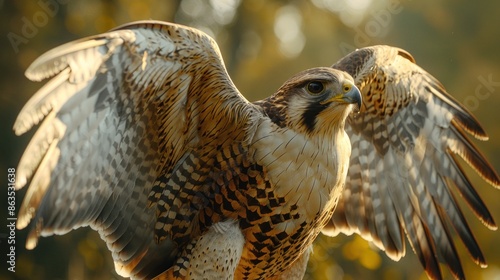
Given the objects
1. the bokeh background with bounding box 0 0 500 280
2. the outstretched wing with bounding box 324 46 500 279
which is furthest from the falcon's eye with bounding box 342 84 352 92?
the bokeh background with bounding box 0 0 500 280

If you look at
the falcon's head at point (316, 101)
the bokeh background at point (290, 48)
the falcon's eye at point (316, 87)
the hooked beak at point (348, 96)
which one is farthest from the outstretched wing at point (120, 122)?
the bokeh background at point (290, 48)

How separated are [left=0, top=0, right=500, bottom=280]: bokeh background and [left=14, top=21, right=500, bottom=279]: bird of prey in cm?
314

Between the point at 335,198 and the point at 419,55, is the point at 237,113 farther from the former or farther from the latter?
the point at 419,55

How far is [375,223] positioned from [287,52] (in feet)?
21.9

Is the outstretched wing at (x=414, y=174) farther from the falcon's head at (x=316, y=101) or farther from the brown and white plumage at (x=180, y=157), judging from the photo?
the falcon's head at (x=316, y=101)

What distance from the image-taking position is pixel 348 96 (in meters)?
4.04

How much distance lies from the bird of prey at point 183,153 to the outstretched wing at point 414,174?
0.26 m

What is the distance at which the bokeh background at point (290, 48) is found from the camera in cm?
856

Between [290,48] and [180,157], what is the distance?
7.99 m

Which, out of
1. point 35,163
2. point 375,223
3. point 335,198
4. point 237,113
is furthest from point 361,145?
point 35,163

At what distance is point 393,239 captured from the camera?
537cm

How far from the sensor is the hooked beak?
13.2 ft

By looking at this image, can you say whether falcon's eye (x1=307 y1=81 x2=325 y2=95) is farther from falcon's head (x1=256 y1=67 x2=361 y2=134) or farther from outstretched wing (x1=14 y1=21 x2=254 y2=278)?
outstretched wing (x1=14 y1=21 x2=254 y2=278)

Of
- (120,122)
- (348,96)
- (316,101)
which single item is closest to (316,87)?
(316,101)
